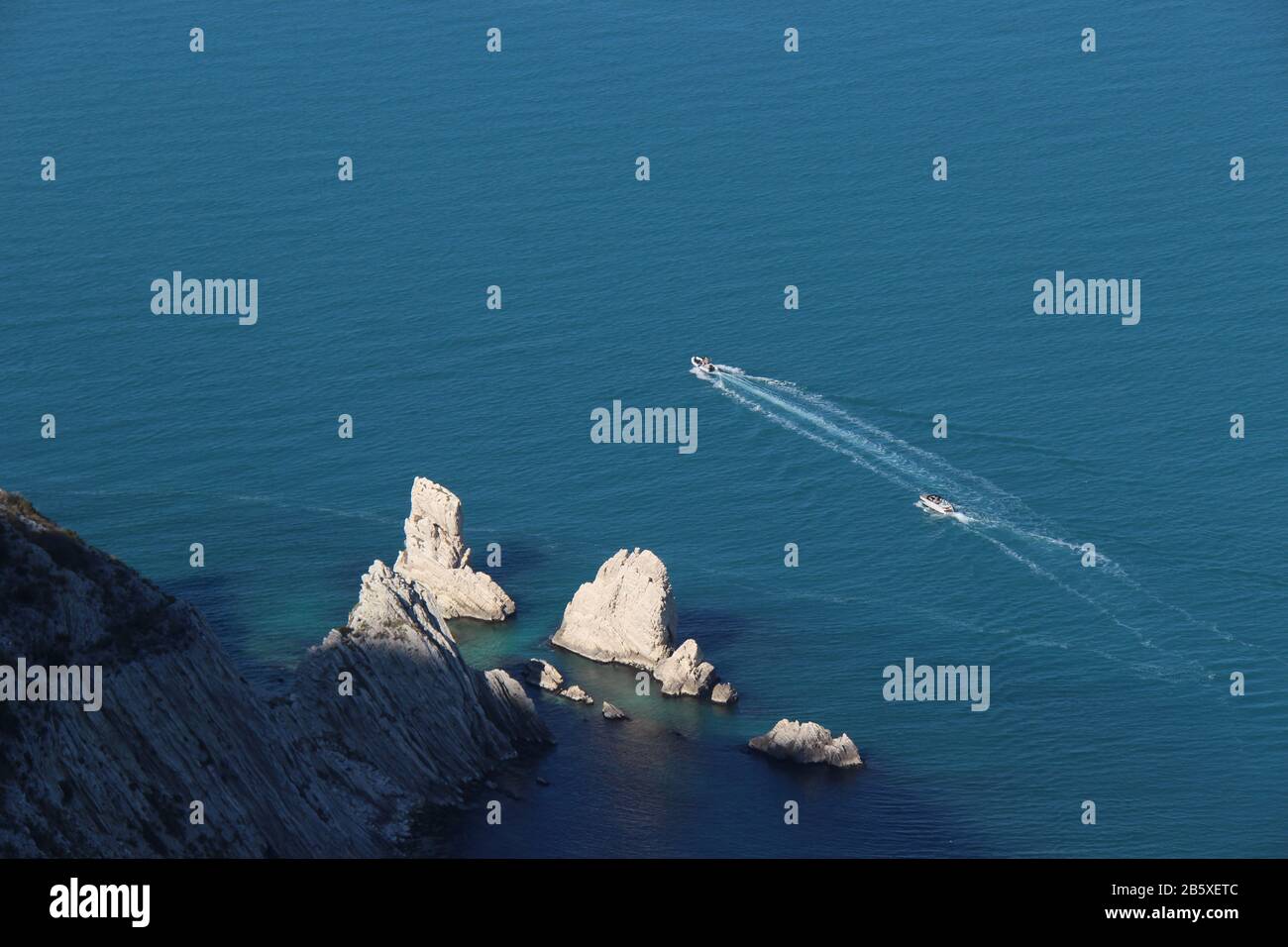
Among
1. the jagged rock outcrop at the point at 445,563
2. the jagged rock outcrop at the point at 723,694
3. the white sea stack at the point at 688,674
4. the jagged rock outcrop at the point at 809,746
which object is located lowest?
the jagged rock outcrop at the point at 809,746

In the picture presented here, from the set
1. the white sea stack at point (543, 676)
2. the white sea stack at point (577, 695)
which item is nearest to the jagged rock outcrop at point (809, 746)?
the white sea stack at point (577, 695)

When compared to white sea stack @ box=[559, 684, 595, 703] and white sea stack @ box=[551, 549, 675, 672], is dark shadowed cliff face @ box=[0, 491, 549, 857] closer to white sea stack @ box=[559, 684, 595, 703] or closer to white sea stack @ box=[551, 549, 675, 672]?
white sea stack @ box=[559, 684, 595, 703]

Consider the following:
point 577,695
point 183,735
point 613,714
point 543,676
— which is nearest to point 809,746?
point 613,714

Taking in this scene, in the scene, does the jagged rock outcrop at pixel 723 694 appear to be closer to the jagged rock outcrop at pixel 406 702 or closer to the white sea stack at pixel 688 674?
the white sea stack at pixel 688 674

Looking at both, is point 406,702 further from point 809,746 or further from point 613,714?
point 809,746

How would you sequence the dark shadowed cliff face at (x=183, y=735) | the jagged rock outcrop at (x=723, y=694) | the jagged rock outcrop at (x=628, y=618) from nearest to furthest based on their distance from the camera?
the dark shadowed cliff face at (x=183, y=735) → the jagged rock outcrop at (x=723, y=694) → the jagged rock outcrop at (x=628, y=618)
